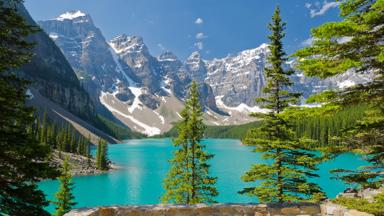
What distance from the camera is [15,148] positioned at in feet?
36.6

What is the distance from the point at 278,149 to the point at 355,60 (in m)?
11.2

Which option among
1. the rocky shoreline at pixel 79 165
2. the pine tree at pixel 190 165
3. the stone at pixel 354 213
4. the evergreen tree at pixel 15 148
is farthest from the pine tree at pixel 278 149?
the rocky shoreline at pixel 79 165

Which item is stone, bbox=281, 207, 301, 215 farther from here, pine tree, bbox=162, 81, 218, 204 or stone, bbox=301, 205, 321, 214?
pine tree, bbox=162, 81, 218, 204

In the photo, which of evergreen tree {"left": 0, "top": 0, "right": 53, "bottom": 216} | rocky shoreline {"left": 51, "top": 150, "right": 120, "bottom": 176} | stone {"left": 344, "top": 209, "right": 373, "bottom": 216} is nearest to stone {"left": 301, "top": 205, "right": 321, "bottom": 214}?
stone {"left": 344, "top": 209, "right": 373, "bottom": 216}

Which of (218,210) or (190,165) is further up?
(218,210)

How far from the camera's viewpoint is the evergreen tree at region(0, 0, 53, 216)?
1127 centimetres

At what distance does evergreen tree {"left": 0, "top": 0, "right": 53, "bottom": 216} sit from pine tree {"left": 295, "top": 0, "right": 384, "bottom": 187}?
9.60m

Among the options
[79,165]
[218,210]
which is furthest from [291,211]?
[79,165]

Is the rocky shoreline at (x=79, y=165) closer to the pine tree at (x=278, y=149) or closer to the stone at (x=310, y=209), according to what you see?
the pine tree at (x=278, y=149)

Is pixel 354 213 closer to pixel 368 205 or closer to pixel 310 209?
pixel 368 205

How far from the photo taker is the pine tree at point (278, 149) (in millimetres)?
18906

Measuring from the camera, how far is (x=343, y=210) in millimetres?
9602

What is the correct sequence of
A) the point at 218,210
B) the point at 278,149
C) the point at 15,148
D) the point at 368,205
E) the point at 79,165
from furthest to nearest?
the point at 79,165 → the point at 278,149 → the point at 15,148 → the point at 218,210 → the point at 368,205

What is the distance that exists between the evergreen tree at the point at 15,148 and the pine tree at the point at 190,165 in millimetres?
16318
